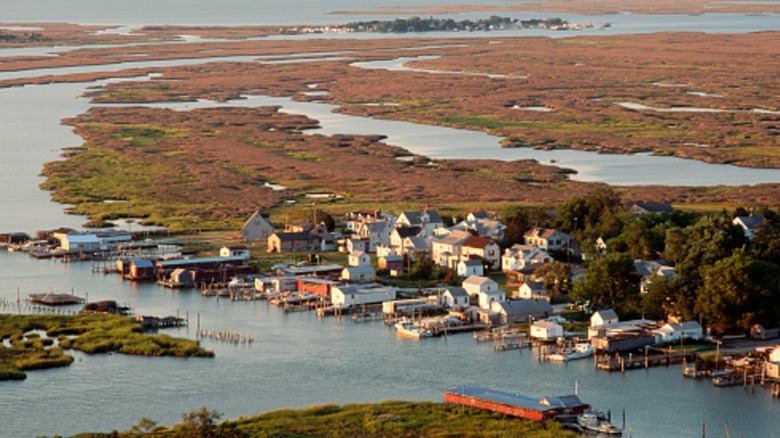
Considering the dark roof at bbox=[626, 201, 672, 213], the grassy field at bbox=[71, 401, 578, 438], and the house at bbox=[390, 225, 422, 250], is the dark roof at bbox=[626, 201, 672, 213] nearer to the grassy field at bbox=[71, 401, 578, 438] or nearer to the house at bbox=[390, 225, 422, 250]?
the house at bbox=[390, 225, 422, 250]

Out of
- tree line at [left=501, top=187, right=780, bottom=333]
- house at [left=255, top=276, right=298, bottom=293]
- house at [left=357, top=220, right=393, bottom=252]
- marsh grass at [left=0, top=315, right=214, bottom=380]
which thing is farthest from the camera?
house at [left=357, top=220, right=393, bottom=252]

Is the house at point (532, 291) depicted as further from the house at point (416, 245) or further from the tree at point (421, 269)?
the house at point (416, 245)

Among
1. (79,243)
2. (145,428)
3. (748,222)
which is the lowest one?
(79,243)

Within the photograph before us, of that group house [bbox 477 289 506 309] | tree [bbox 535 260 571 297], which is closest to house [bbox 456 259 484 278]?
tree [bbox 535 260 571 297]

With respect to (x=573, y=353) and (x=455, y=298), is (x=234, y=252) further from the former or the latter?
(x=573, y=353)

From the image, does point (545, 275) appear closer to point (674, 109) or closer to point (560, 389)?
point (560, 389)

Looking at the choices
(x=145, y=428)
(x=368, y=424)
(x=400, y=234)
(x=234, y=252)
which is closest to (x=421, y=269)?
(x=400, y=234)
